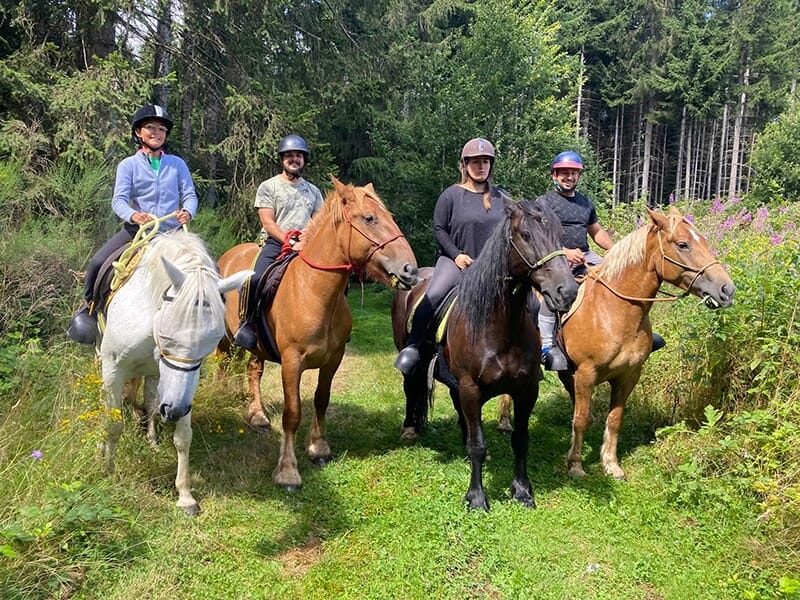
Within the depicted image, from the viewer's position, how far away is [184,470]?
12.3 feet

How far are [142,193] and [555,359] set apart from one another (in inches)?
152

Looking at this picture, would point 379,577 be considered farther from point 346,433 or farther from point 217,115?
point 217,115

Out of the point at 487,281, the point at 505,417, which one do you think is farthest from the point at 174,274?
the point at 505,417

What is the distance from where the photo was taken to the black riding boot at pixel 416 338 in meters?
4.48

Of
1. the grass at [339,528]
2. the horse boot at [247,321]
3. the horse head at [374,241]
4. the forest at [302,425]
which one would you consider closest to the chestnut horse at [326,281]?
the horse head at [374,241]

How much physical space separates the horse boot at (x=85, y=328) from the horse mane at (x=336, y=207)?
1.94 m

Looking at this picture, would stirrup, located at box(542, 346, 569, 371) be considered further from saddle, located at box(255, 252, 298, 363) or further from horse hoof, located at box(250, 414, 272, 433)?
horse hoof, located at box(250, 414, 272, 433)

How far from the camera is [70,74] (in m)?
7.65

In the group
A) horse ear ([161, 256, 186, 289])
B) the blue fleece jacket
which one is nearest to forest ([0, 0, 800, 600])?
horse ear ([161, 256, 186, 289])

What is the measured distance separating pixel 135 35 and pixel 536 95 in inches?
388

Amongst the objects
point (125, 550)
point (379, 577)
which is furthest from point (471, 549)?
point (125, 550)

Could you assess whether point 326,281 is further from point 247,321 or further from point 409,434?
point 409,434

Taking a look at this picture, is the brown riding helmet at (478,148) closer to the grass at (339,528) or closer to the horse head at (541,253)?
the horse head at (541,253)

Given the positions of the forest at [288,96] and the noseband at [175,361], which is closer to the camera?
the noseband at [175,361]
